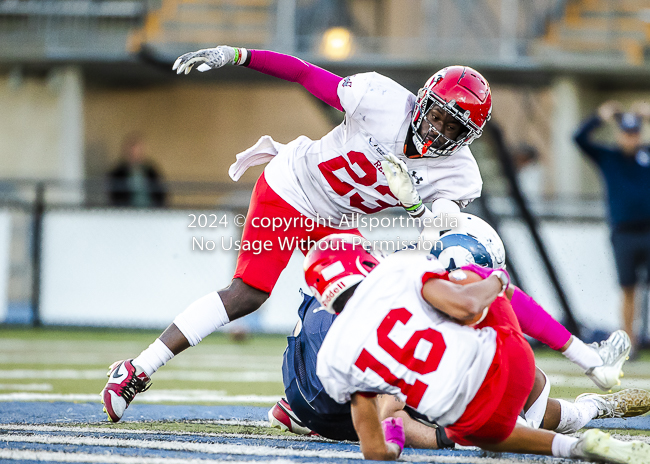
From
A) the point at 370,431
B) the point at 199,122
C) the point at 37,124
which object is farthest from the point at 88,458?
the point at 199,122

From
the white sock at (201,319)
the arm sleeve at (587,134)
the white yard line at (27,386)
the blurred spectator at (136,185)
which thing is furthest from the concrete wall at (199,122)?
the white sock at (201,319)

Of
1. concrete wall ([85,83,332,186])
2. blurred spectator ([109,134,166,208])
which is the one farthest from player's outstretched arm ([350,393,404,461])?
concrete wall ([85,83,332,186])

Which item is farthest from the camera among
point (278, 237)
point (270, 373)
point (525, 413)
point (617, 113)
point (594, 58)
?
point (594, 58)

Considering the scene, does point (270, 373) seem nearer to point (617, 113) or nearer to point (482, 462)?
point (482, 462)

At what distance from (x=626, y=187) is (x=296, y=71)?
3.79m

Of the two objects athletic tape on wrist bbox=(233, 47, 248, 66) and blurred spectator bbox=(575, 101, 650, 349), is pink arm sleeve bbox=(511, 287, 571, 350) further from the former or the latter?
blurred spectator bbox=(575, 101, 650, 349)

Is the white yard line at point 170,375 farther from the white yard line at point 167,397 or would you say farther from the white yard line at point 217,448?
the white yard line at point 217,448

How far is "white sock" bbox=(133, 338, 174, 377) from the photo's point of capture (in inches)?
130

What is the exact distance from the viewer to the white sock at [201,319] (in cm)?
336

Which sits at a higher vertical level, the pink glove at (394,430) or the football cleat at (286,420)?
the pink glove at (394,430)

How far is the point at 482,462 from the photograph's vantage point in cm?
255

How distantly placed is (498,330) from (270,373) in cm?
285

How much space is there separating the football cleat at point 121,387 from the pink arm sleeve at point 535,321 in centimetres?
146

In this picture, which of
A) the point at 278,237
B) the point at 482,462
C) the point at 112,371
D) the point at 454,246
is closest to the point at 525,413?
the point at 482,462
